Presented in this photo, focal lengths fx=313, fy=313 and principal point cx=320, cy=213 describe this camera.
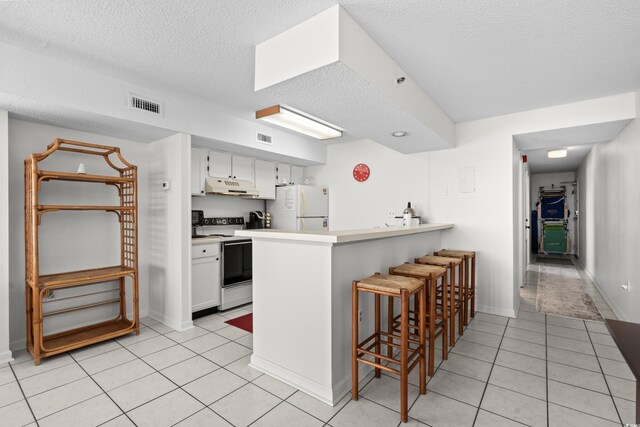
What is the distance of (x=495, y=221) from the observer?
13.3 feet

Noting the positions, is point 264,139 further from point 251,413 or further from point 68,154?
point 251,413

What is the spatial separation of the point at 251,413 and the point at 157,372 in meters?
1.04

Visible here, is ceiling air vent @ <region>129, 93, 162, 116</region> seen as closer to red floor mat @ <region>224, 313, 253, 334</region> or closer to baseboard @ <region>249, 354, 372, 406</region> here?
red floor mat @ <region>224, 313, 253, 334</region>

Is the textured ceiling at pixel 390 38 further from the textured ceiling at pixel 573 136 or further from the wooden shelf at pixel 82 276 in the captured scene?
the wooden shelf at pixel 82 276

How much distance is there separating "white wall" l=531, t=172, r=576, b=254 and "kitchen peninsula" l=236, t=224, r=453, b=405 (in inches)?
366

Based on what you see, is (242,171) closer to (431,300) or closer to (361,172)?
(361,172)

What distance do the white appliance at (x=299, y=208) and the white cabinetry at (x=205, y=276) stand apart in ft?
4.61

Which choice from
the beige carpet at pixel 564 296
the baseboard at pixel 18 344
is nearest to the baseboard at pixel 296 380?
the baseboard at pixel 18 344

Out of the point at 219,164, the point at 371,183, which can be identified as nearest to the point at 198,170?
the point at 219,164

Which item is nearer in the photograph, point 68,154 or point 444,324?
point 444,324

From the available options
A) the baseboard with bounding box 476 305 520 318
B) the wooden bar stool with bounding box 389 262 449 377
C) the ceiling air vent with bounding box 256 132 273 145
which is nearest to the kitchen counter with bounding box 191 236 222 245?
the ceiling air vent with bounding box 256 132 273 145

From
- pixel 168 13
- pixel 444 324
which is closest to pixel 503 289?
pixel 444 324

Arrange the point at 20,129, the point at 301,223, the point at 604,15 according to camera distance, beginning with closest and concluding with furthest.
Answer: the point at 604,15 → the point at 20,129 → the point at 301,223

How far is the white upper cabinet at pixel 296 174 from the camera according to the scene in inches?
226
